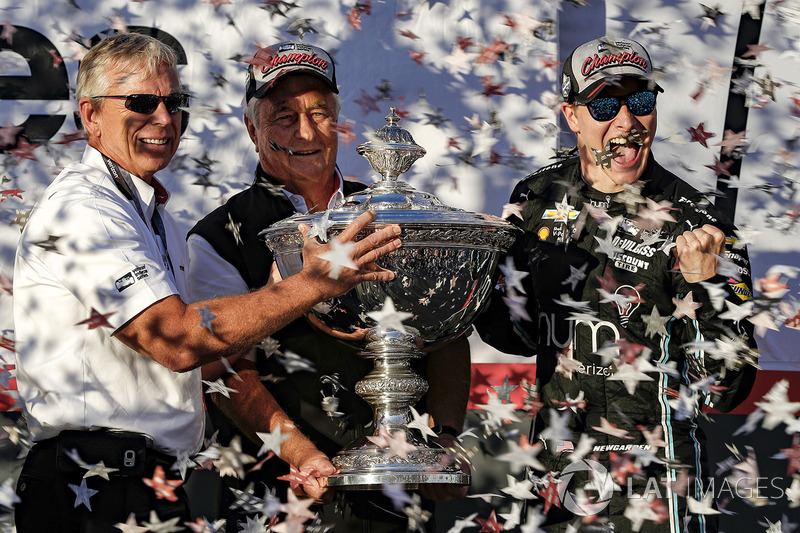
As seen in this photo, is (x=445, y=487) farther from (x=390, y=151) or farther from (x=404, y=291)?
(x=390, y=151)

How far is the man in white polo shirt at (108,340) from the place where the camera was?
3031mm

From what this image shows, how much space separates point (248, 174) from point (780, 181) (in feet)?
7.46

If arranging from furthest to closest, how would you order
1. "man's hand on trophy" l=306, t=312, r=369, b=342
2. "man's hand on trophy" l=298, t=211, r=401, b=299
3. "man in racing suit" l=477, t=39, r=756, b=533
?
"man in racing suit" l=477, t=39, r=756, b=533
"man's hand on trophy" l=306, t=312, r=369, b=342
"man's hand on trophy" l=298, t=211, r=401, b=299

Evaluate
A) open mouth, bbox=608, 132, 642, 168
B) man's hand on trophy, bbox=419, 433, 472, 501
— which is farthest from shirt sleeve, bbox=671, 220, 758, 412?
man's hand on trophy, bbox=419, 433, 472, 501

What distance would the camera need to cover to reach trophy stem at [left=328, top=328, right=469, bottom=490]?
319 centimetres

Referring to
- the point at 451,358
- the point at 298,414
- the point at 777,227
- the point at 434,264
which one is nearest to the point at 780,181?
the point at 777,227

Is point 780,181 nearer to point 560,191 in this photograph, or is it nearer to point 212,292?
point 560,191

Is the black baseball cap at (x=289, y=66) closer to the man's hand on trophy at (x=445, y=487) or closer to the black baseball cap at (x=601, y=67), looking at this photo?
the black baseball cap at (x=601, y=67)

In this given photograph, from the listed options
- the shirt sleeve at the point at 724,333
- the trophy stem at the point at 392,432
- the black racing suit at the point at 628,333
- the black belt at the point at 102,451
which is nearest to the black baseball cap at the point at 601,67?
the black racing suit at the point at 628,333

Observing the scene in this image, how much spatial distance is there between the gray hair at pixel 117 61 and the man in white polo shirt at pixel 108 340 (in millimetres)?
308

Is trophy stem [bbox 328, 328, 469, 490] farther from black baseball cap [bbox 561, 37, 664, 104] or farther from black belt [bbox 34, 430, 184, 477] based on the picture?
black baseball cap [bbox 561, 37, 664, 104]

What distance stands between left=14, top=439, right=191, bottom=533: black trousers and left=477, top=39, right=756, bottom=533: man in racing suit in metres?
1.46

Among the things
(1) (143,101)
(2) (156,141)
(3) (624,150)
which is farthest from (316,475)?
(3) (624,150)

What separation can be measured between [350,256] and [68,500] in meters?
1.07
